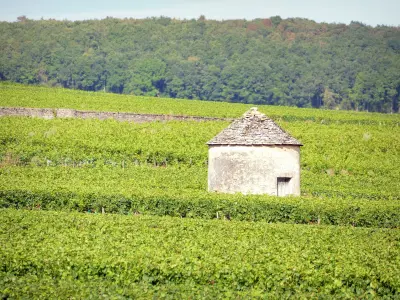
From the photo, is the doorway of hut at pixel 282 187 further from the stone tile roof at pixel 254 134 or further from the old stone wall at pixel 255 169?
the stone tile roof at pixel 254 134

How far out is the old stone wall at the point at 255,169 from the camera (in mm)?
38344

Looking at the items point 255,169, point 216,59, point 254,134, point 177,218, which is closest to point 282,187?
point 255,169

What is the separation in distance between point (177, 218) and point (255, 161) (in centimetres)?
743

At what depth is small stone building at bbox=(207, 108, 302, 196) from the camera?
38375 millimetres

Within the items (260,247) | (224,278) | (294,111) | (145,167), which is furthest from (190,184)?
(294,111)

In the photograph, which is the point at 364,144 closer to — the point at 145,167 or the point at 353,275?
the point at 145,167

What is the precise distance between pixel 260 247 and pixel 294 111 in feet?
218

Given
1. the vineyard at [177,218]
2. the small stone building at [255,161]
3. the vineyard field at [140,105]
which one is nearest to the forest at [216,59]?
the vineyard field at [140,105]

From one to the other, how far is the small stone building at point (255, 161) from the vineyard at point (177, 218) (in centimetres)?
185

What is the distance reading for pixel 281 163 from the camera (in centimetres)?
3862

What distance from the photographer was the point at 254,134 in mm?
38812

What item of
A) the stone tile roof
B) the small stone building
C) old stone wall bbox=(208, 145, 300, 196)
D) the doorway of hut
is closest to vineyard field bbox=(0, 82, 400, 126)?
the stone tile roof

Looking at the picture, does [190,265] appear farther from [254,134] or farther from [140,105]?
[140,105]

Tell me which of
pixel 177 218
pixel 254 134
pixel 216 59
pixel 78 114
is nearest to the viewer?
pixel 177 218
